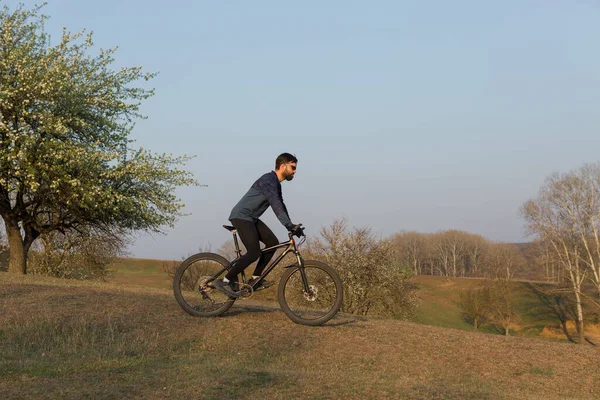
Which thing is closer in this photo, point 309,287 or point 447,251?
point 309,287

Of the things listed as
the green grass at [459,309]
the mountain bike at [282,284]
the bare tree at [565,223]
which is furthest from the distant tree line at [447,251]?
the mountain bike at [282,284]

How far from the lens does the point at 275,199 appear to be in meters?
8.63

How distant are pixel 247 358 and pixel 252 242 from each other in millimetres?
1791

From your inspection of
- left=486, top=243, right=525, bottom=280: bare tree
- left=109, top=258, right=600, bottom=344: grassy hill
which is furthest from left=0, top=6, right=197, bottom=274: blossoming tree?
left=486, top=243, right=525, bottom=280: bare tree

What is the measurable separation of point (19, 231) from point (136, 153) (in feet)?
19.3

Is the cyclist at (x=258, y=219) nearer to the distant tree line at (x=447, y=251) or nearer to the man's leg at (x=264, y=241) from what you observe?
the man's leg at (x=264, y=241)

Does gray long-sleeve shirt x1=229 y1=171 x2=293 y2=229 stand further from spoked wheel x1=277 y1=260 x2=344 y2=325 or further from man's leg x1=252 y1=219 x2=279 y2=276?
spoked wheel x1=277 y1=260 x2=344 y2=325

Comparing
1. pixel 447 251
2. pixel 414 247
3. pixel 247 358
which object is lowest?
pixel 247 358

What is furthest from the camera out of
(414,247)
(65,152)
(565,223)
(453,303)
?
(414,247)

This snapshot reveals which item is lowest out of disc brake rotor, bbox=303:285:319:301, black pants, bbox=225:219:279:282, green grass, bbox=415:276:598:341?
green grass, bbox=415:276:598:341

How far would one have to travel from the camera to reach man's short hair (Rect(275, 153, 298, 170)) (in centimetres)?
899

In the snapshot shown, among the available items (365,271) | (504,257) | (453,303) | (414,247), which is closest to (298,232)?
(365,271)

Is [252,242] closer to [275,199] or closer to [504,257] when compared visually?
[275,199]

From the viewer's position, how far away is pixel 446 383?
23.8 feet
